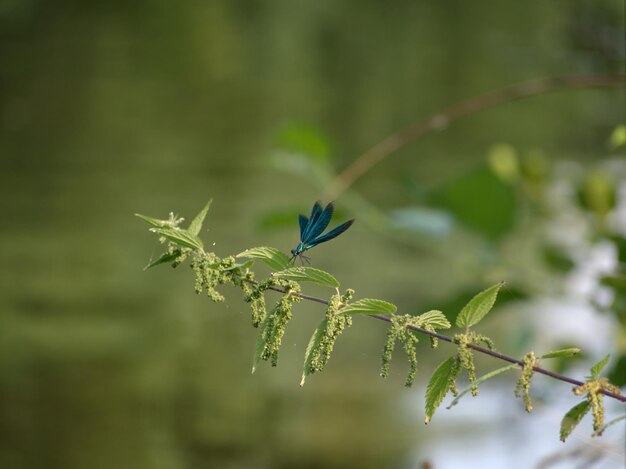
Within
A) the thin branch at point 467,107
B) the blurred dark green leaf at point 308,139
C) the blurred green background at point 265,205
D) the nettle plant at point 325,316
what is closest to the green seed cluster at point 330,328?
the nettle plant at point 325,316

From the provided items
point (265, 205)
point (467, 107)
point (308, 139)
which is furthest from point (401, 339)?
point (265, 205)

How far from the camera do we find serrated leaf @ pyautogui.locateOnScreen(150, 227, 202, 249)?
0.27 metres

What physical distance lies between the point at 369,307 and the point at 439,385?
4cm

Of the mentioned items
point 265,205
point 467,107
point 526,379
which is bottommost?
point 526,379

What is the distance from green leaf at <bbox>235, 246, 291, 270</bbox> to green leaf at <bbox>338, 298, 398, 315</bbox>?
0.08ft

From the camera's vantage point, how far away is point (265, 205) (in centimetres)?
286

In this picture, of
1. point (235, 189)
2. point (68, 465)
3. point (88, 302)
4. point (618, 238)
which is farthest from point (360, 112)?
point (618, 238)

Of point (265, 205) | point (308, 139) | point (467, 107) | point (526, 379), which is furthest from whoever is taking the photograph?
point (265, 205)

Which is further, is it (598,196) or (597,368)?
(598,196)

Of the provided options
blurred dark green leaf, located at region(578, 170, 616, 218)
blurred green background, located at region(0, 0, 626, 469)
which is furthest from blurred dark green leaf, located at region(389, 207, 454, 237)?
blurred dark green leaf, located at region(578, 170, 616, 218)

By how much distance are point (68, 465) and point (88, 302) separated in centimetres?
72

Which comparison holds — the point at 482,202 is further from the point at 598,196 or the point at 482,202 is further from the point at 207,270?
the point at 207,270

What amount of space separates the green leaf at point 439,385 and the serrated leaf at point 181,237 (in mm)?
88

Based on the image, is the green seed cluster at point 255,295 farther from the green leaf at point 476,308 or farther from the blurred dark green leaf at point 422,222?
the blurred dark green leaf at point 422,222
